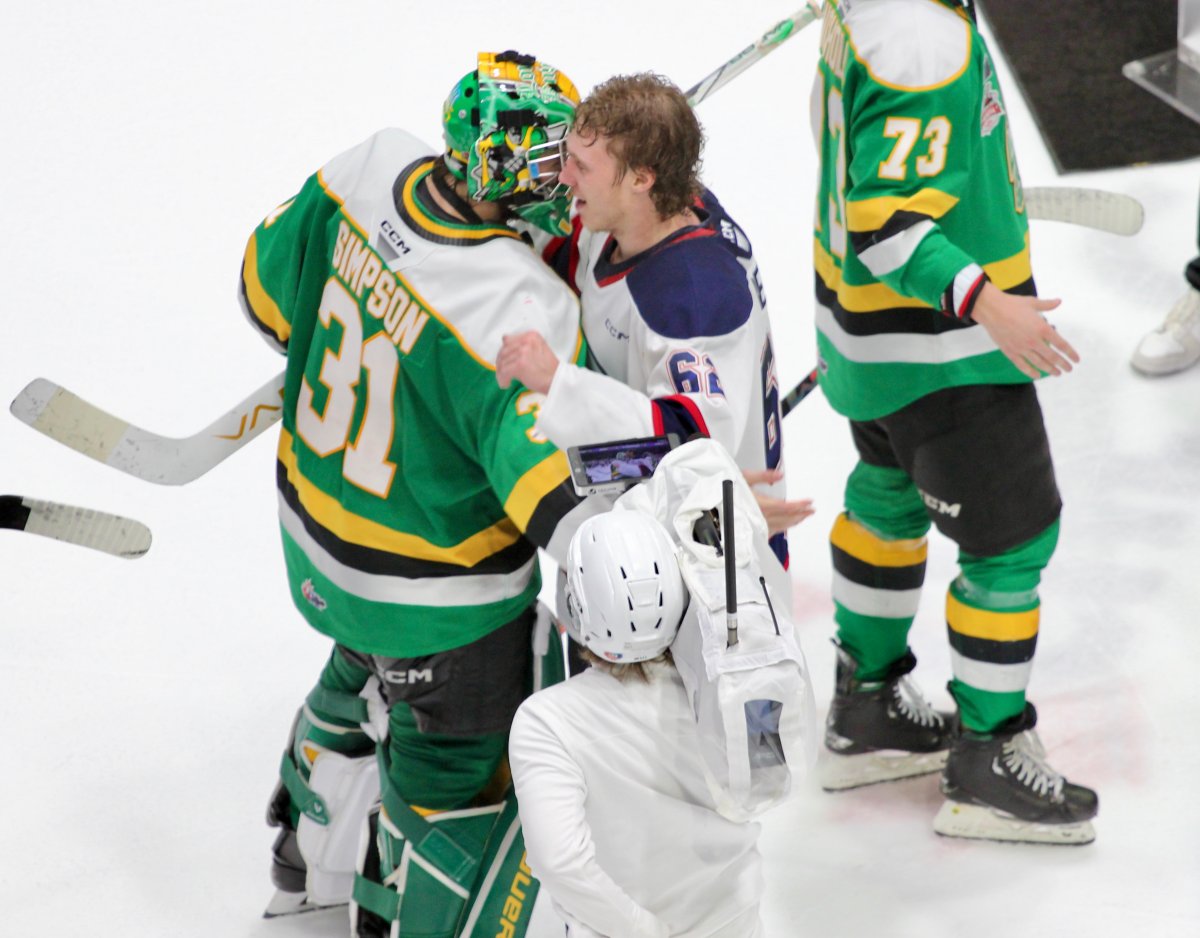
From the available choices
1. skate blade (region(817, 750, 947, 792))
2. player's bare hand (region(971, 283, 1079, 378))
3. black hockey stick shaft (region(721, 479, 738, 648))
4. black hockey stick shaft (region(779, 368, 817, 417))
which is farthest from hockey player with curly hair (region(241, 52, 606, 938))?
black hockey stick shaft (region(779, 368, 817, 417))

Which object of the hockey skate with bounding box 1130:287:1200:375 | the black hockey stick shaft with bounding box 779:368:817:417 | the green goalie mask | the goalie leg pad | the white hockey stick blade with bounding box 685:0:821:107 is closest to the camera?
the green goalie mask

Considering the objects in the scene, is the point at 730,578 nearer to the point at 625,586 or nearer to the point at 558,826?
the point at 625,586

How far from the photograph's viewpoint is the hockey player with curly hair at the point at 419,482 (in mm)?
2150

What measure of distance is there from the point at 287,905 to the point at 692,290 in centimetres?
133

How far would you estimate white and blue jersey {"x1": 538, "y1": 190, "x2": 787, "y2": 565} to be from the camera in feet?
6.72

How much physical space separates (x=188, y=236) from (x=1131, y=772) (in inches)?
101

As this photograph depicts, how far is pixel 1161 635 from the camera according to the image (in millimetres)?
3350

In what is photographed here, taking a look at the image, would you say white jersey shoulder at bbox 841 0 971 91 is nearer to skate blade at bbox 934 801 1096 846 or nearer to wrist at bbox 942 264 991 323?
wrist at bbox 942 264 991 323

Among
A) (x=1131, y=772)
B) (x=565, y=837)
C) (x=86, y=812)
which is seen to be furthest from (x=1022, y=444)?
(x=86, y=812)

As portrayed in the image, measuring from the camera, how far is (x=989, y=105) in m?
2.54

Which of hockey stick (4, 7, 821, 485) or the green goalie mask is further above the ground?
the green goalie mask

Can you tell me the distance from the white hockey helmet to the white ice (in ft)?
3.87

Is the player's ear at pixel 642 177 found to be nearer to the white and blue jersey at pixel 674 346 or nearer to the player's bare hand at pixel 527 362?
the white and blue jersey at pixel 674 346

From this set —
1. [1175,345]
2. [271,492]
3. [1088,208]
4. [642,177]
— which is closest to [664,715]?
[642,177]
